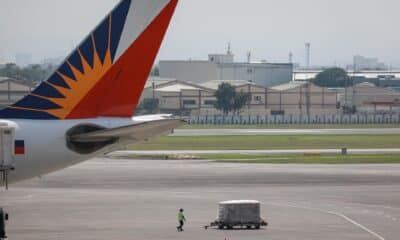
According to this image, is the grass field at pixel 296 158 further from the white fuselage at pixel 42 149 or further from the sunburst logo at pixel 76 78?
the white fuselage at pixel 42 149

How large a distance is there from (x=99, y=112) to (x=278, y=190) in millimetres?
33531

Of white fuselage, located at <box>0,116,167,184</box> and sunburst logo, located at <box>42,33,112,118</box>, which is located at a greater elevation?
sunburst logo, located at <box>42,33,112,118</box>

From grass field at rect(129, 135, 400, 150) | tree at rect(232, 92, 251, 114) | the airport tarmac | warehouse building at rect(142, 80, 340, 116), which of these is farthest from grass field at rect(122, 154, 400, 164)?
tree at rect(232, 92, 251, 114)

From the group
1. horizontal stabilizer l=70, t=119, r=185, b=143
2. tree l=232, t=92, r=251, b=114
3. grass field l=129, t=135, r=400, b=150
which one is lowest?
grass field l=129, t=135, r=400, b=150

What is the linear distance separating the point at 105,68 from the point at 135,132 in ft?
7.14

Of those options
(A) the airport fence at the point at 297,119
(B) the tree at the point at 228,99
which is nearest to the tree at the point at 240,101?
(B) the tree at the point at 228,99

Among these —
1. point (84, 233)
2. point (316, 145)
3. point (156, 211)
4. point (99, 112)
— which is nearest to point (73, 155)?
point (99, 112)

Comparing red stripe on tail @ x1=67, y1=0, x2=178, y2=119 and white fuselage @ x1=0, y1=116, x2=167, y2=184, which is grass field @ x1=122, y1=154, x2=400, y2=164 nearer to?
red stripe on tail @ x1=67, y1=0, x2=178, y2=119

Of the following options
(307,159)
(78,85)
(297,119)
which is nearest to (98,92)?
(78,85)

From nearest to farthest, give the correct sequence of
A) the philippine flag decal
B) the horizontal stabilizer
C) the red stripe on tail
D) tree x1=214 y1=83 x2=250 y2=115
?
1. the horizontal stabilizer
2. the philippine flag decal
3. the red stripe on tail
4. tree x1=214 y1=83 x2=250 y2=115

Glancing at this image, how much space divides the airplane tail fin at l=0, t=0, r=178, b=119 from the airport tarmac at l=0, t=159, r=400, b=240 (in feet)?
43.8

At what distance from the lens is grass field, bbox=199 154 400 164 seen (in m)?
83.2

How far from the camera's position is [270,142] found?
366ft

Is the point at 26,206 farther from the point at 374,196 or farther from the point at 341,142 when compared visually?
the point at 341,142
